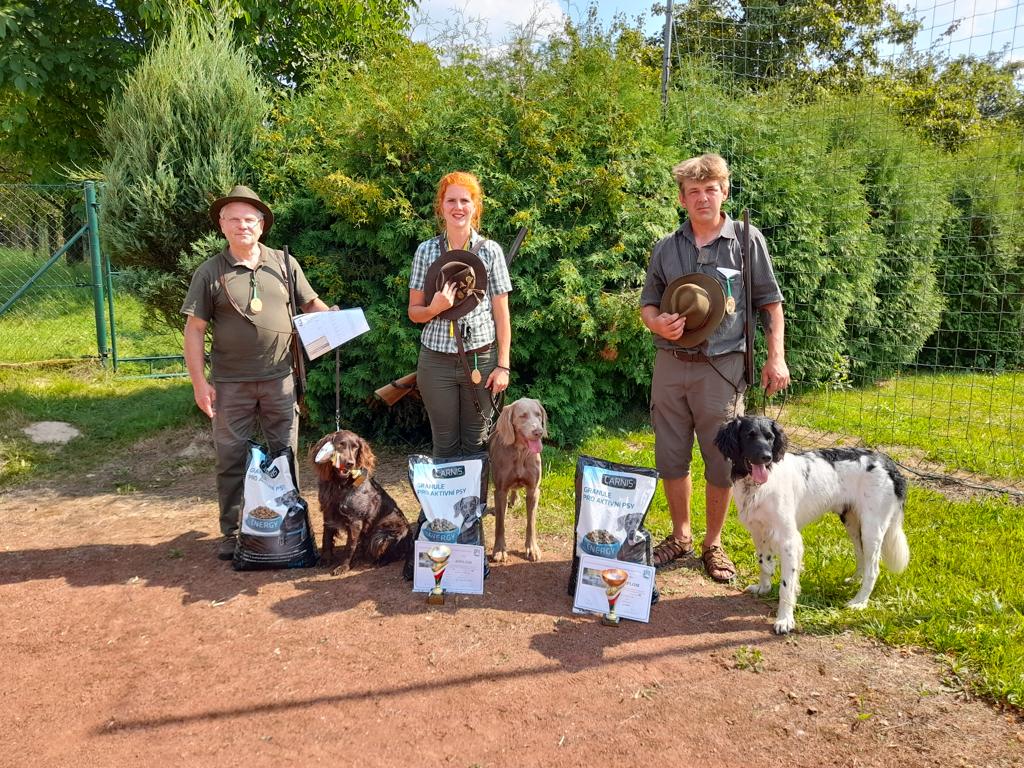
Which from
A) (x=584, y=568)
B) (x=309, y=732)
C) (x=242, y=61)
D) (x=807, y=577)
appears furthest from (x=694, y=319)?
(x=242, y=61)

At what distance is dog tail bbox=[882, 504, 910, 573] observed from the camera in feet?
11.8

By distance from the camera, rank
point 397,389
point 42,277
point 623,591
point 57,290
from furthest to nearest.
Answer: point 57,290 < point 42,277 < point 397,389 < point 623,591

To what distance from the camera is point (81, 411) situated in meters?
7.52

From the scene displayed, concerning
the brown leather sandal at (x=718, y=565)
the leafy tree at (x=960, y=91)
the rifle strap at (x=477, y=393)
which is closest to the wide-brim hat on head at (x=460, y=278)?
the rifle strap at (x=477, y=393)

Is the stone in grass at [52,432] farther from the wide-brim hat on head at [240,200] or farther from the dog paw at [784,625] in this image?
the dog paw at [784,625]

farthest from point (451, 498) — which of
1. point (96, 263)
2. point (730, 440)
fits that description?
point (96, 263)

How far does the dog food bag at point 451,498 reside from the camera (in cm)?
376

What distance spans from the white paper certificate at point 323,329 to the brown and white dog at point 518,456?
105cm

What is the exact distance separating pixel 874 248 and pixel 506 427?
6.88m

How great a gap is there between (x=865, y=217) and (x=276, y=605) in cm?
852

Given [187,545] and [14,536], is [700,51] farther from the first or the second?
[14,536]

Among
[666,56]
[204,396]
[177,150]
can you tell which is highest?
[666,56]

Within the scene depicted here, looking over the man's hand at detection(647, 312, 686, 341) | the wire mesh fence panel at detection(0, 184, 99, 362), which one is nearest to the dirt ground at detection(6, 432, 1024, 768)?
the man's hand at detection(647, 312, 686, 341)

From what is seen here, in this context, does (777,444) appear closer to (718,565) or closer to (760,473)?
(760,473)
